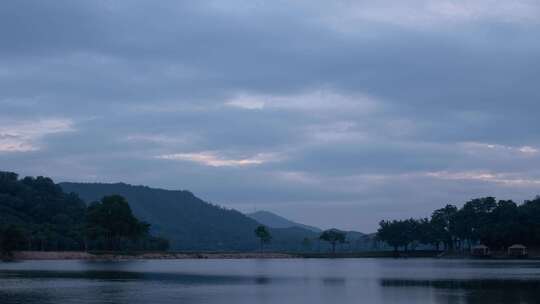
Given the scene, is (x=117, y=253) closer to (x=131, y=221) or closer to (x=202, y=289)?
(x=131, y=221)

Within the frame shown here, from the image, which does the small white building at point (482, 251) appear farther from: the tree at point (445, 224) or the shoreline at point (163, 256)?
the tree at point (445, 224)

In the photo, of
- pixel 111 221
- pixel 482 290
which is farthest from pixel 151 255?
pixel 482 290

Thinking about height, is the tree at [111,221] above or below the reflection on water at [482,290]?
above

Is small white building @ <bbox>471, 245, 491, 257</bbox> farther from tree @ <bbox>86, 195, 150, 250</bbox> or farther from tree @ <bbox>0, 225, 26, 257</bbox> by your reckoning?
tree @ <bbox>0, 225, 26, 257</bbox>

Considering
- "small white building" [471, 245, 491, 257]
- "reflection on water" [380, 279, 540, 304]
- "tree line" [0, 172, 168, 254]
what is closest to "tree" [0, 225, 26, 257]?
"tree line" [0, 172, 168, 254]

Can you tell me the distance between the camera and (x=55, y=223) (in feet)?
572

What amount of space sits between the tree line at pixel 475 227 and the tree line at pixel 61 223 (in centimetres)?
6086

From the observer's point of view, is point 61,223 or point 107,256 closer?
point 107,256

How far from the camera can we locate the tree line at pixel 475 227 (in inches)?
5546

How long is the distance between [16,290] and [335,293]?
19.7 metres

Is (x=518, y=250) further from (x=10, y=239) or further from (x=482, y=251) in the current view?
(x=10, y=239)

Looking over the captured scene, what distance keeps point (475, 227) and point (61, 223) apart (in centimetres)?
9740

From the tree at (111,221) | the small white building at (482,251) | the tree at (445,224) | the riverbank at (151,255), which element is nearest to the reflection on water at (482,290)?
the riverbank at (151,255)

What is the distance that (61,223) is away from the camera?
173m
